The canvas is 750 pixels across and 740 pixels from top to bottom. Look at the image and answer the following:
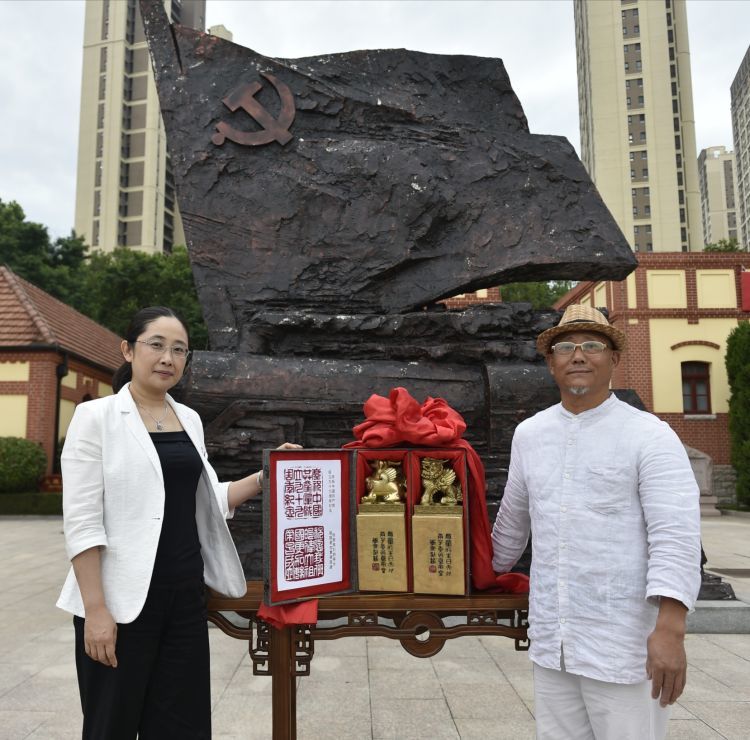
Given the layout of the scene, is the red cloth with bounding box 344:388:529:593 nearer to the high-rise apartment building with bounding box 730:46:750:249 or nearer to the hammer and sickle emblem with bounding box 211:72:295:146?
the hammer and sickle emblem with bounding box 211:72:295:146

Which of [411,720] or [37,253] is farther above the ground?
[37,253]

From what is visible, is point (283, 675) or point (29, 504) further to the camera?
point (29, 504)

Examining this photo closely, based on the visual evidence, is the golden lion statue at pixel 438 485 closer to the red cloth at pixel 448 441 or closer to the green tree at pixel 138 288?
the red cloth at pixel 448 441

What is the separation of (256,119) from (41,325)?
1055 cm

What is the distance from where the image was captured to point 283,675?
2096mm

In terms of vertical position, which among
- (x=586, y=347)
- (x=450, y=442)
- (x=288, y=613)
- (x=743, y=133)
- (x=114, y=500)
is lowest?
(x=288, y=613)

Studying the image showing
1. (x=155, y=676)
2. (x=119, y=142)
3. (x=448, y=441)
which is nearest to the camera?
(x=155, y=676)

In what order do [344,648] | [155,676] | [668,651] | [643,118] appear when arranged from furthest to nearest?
[643,118]
[344,648]
[155,676]
[668,651]

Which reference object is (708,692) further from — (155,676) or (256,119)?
(256,119)

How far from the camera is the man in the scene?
1.55 meters

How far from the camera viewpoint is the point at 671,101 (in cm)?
3488

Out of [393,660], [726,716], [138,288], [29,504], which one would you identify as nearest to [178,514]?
[393,660]

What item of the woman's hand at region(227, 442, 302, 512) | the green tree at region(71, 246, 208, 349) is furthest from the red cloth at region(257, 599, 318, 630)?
the green tree at region(71, 246, 208, 349)

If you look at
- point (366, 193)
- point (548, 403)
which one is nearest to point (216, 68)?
point (366, 193)
